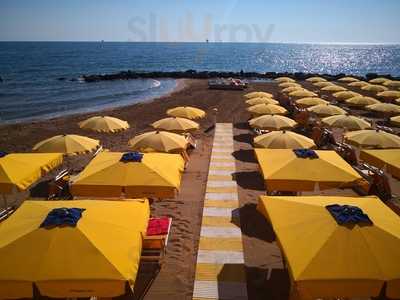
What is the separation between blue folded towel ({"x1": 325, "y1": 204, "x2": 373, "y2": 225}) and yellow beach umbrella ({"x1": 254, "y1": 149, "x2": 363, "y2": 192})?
2.22 m

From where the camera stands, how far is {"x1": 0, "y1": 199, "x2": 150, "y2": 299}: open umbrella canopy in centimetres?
519

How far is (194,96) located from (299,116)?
17.7 m

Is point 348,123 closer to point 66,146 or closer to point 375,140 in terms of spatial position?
point 375,140

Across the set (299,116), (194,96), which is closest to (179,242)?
(299,116)

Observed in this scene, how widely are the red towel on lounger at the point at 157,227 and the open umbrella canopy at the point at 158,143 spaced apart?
293 centimetres

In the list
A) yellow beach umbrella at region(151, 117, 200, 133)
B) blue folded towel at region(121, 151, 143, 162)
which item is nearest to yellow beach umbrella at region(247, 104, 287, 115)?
yellow beach umbrella at region(151, 117, 200, 133)

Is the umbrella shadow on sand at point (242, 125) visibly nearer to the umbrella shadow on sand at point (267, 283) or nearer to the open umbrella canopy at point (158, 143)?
the open umbrella canopy at point (158, 143)

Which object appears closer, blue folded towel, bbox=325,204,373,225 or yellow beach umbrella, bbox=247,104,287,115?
blue folded towel, bbox=325,204,373,225

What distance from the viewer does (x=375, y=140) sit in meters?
12.8

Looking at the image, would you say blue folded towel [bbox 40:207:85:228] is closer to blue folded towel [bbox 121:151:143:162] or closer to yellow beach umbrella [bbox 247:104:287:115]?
blue folded towel [bbox 121:151:143:162]

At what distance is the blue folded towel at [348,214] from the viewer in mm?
6078

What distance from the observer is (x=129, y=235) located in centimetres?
614

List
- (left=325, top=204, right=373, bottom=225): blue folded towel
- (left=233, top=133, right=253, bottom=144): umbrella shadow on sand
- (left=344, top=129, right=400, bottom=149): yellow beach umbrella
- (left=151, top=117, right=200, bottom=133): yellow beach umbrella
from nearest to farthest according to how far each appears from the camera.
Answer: (left=325, top=204, right=373, bottom=225): blue folded towel
(left=344, top=129, right=400, bottom=149): yellow beach umbrella
(left=151, top=117, right=200, bottom=133): yellow beach umbrella
(left=233, top=133, right=253, bottom=144): umbrella shadow on sand

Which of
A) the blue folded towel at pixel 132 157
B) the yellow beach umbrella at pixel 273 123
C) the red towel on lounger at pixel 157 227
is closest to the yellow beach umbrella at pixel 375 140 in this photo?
the yellow beach umbrella at pixel 273 123
